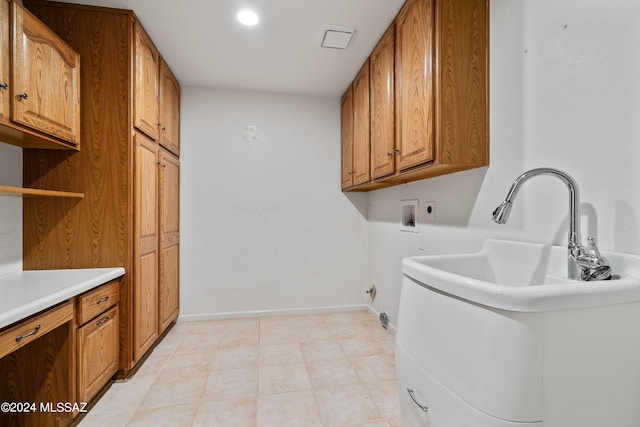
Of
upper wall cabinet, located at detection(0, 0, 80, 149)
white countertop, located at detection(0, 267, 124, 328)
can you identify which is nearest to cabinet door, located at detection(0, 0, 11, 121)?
→ upper wall cabinet, located at detection(0, 0, 80, 149)

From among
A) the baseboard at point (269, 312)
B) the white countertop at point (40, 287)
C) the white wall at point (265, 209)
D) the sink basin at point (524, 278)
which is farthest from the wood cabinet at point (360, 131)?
the white countertop at point (40, 287)

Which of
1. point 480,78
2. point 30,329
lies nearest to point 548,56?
point 480,78

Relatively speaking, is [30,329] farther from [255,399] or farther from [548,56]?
[548,56]

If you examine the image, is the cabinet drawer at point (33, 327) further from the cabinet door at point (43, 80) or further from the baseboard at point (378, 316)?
the baseboard at point (378, 316)

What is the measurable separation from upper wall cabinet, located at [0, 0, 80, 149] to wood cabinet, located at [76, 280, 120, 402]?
86 centimetres

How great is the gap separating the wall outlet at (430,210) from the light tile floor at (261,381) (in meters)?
1.07

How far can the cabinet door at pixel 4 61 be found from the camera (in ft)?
4.17

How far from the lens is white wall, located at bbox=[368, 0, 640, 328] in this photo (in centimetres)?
93

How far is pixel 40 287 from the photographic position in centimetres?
141

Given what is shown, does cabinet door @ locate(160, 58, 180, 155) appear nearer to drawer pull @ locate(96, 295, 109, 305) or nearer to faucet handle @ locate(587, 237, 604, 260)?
drawer pull @ locate(96, 295, 109, 305)

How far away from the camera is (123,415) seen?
1.56 metres

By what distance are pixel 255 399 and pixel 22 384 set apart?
3.69ft

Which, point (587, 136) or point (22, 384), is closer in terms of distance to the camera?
point (587, 136)

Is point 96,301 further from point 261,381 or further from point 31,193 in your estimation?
point 261,381
